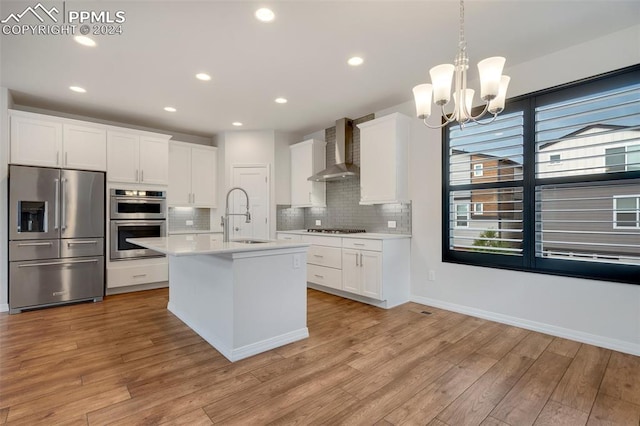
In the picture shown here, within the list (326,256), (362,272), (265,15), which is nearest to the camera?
(265,15)

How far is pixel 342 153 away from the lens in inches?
194

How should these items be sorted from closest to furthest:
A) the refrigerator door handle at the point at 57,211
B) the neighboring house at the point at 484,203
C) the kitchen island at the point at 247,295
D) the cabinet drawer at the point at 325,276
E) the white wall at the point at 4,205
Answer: the kitchen island at the point at 247,295
the neighboring house at the point at 484,203
the white wall at the point at 4,205
the refrigerator door handle at the point at 57,211
the cabinet drawer at the point at 325,276

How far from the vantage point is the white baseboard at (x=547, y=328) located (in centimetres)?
259

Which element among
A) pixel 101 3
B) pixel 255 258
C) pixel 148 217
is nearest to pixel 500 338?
pixel 255 258

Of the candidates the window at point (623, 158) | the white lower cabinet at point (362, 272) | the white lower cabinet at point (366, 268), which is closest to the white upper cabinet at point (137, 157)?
the white lower cabinet at point (366, 268)

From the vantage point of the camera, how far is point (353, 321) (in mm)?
3387

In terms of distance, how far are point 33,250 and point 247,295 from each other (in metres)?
3.24

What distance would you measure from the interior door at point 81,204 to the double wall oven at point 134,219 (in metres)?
0.19

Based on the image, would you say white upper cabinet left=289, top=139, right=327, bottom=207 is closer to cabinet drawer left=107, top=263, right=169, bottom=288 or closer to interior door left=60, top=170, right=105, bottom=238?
cabinet drawer left=107, top=263, right=169, bottom=288

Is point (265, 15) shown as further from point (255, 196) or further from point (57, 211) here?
point (57, 211)

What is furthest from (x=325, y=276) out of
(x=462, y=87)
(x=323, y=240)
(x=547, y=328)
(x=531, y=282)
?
(x=462, y=87)

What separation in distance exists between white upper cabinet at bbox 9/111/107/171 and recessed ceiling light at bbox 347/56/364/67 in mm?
3713

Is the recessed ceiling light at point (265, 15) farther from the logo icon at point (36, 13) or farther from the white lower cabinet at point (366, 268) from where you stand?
the white lower cabinet at point (366, 268)

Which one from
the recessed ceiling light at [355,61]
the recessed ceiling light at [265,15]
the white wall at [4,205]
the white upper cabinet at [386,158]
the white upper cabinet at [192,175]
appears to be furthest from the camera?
the white upper cabinet at [192,175]
